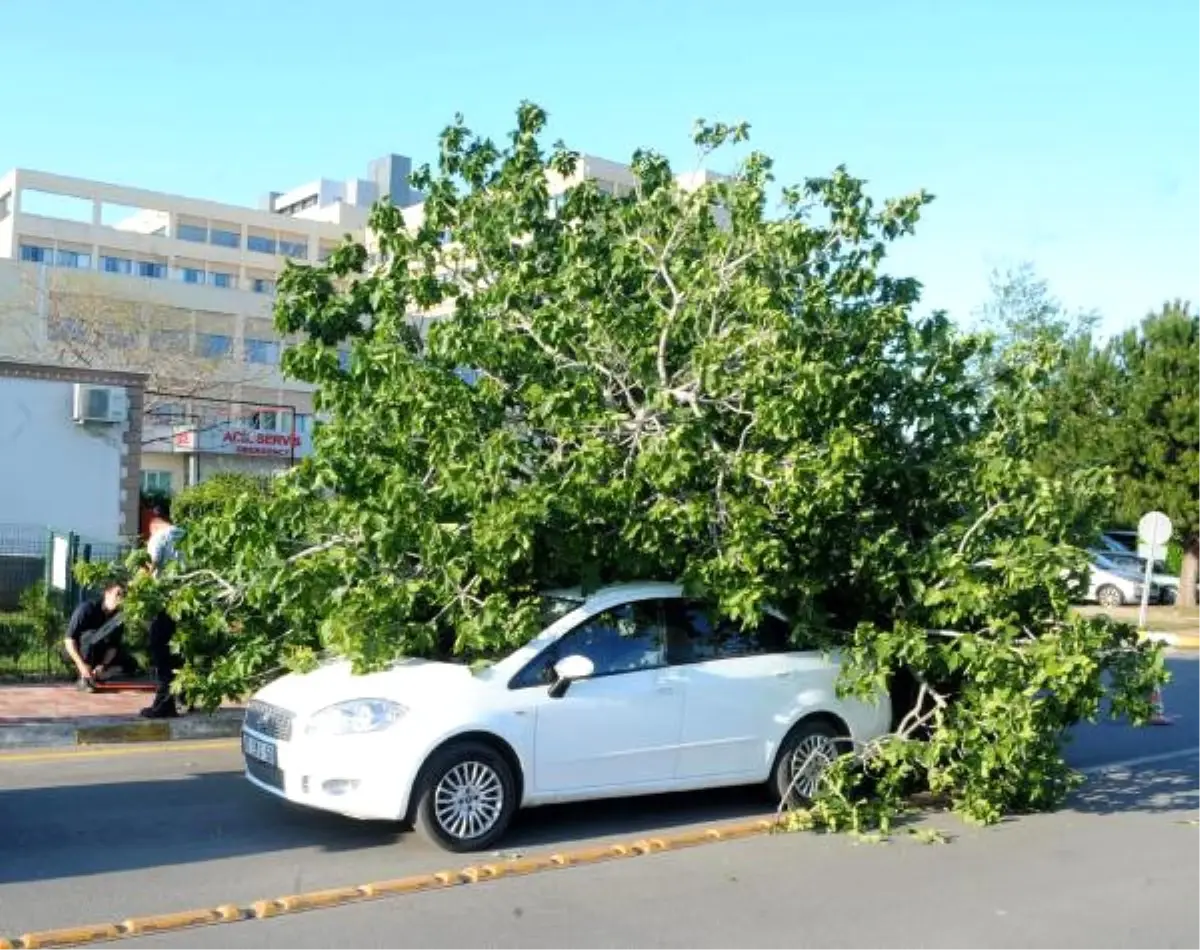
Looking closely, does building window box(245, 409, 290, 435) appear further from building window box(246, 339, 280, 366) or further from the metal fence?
the metal fence

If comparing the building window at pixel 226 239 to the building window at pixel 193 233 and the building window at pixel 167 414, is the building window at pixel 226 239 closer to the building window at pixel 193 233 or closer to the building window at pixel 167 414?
the building window at pixel 193 233

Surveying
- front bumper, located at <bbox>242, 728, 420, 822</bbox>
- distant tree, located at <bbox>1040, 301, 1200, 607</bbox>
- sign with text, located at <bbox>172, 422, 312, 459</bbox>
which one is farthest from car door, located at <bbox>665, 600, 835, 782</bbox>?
sign with text, located at <bbox>172, 422, 312, 459</bbox>

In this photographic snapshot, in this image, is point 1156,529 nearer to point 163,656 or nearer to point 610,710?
point 163,656

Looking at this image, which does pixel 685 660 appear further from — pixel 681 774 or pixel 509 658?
pixel 509 658

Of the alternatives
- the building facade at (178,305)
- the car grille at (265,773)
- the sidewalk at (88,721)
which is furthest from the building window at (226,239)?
the car grille at (265,773)

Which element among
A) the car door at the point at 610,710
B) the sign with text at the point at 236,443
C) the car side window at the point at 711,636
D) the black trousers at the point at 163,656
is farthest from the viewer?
the sign with text at the point at 236,443

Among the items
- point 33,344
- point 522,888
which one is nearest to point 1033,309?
point 33,344

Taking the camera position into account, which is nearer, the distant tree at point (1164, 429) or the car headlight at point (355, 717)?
the car headlight at point (355, 717)

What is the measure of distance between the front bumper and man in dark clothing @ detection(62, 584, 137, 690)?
18.7 ft

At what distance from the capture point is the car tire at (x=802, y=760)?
867 cm

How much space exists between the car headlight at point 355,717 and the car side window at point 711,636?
185 cm

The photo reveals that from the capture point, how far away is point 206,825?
8008mm

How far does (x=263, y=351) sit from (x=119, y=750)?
59.7m

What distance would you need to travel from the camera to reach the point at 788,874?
727 cm
